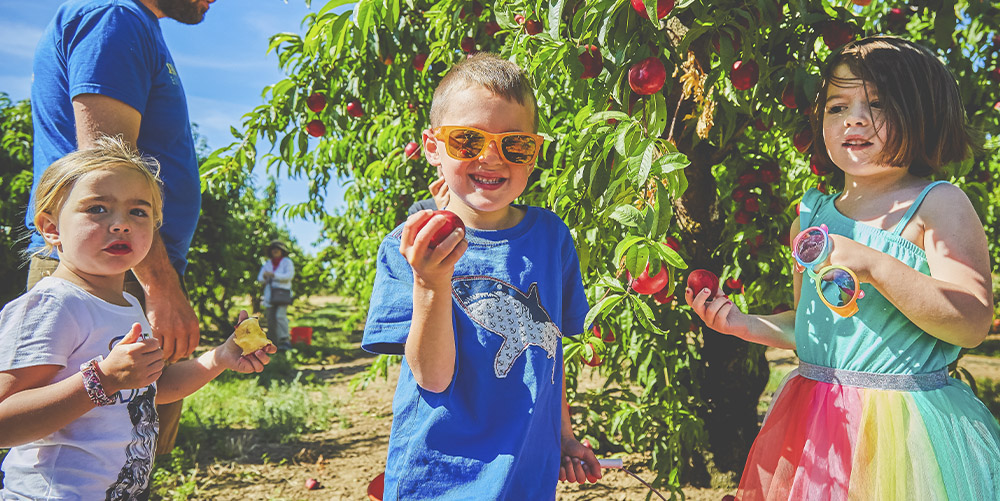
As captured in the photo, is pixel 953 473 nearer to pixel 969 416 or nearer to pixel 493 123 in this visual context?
pixel 969 416

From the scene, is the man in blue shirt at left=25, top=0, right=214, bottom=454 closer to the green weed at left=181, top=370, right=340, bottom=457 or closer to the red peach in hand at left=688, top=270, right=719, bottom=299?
the red peach in hand at left=688, top=270, right=719, bottom=299

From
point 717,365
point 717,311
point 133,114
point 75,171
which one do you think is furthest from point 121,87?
point 717,365

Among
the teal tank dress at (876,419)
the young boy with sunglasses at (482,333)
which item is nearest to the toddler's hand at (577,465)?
the young boy with sunglasses at (482,333)

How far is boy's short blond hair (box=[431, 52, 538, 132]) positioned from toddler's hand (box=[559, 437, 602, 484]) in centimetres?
62

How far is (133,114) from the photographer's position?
161 centimetres

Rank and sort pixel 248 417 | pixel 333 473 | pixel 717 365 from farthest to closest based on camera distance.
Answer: pixel 248 417 < pixel 333 473 < pixel 717 365

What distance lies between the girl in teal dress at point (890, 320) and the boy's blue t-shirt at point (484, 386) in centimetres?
47

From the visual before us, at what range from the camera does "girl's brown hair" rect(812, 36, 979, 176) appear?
1.32m

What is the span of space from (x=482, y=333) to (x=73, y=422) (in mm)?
753

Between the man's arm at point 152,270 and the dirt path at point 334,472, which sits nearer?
the man's arm at point 152,270

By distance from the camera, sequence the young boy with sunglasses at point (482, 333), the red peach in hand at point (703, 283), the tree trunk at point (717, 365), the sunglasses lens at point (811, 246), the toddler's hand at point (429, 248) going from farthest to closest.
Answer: the tree trunk at point (717, 365), the red peach in hand at point (703, 283), the sunglasses lens at point (811, 246), the young boy with sunglasses at point (482, 333), the toddler's hand at point (429, 248)

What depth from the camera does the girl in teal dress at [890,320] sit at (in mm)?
1229

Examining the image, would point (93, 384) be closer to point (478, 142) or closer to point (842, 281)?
point (478, 142)

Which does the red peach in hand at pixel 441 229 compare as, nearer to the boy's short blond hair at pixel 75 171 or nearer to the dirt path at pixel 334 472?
the boy's short blond hair at pixel 75 171
